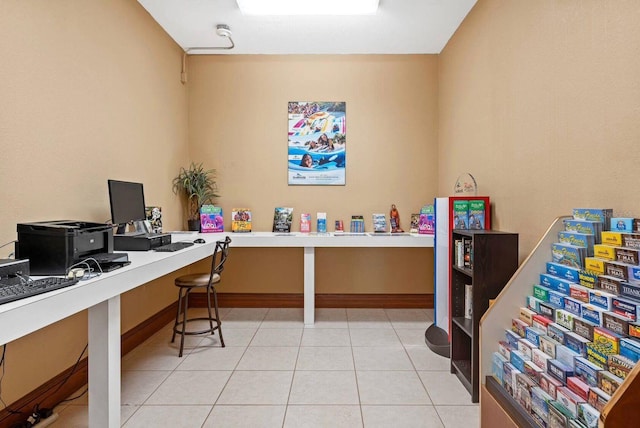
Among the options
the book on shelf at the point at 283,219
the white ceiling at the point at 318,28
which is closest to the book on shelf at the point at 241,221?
the book on shelf at the point at 283,219

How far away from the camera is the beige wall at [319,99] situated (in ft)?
14.4

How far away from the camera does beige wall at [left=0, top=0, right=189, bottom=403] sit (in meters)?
2.00

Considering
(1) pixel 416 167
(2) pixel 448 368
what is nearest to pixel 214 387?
(2) pixel 448 368

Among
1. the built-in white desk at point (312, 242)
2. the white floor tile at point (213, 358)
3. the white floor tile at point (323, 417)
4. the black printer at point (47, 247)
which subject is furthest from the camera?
the built-in white desk at point (312, 242)

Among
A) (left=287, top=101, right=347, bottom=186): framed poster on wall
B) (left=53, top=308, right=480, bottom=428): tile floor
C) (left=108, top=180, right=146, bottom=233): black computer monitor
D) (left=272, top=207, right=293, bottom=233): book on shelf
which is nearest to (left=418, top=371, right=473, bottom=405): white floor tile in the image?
(left=53, top=308, right=480, bottom=428): tile floor

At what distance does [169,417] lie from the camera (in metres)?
2.16

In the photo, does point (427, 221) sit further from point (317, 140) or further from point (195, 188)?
point (195, 188)

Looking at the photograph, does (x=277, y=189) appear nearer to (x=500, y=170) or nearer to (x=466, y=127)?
(x=466, y=127)

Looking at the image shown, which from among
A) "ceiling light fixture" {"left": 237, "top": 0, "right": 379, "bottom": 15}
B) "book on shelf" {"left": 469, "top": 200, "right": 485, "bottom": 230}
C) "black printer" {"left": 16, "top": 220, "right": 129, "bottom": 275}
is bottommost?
"black printer" {"left": 16, "top": 220, "right": 129, "bottom": 275}

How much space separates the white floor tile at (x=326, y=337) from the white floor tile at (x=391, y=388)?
64cm

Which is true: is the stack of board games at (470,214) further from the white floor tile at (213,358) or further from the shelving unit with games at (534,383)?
the white floor tile at (213,358)

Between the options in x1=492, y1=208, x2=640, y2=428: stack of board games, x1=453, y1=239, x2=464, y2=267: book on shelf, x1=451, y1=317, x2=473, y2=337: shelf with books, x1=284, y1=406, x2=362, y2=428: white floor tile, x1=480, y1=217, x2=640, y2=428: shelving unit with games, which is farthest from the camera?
x1=453, y1=239, x2=464, y2=267: book on shelf

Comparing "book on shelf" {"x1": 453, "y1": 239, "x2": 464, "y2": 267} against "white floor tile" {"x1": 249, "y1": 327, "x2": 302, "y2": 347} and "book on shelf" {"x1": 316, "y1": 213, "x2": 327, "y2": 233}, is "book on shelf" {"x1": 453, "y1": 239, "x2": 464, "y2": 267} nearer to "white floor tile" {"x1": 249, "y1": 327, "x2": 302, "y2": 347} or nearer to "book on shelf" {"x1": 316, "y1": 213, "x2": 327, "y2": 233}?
"white floor tile" {"x1": 249, "y1": 327, "x2": 302, "y2": 347}

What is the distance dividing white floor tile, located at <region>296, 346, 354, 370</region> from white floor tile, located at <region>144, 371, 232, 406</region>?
62cm
